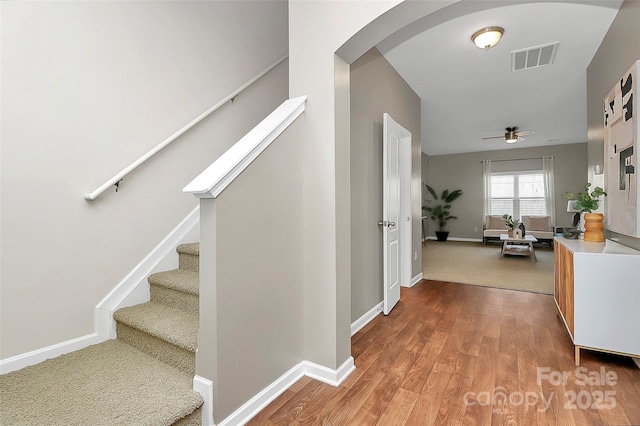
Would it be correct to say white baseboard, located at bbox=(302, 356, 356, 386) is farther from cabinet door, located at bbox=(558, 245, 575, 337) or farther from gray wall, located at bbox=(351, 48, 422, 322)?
cabinet door, located at bbox=(558, 245, 575, 337)

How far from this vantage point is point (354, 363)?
82.8 inches

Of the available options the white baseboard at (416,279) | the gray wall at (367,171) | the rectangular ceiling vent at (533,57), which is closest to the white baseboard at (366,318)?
the gray wall at (367,171)

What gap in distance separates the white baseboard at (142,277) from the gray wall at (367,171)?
1378 millimetres

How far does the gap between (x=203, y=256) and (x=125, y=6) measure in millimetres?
1879

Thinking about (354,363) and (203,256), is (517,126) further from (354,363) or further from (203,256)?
(203,256)

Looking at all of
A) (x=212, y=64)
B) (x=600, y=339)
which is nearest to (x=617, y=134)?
(x=600, y=339)

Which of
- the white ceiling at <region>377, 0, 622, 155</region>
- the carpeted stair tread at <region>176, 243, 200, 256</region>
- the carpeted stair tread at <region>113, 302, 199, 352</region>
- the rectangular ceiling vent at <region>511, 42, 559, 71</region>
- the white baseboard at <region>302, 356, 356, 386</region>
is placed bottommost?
the white baseboard at <region>302, 356, 356, 386</region>

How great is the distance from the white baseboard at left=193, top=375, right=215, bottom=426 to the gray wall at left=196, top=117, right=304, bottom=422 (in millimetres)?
26

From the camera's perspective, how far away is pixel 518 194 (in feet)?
27.6

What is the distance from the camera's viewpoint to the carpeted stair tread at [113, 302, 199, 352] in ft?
5.25

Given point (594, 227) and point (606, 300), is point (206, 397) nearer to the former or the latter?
point (606, 300)

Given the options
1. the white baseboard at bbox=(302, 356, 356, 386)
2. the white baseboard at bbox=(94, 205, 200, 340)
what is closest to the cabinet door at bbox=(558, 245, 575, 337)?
the white baseboard at bbox=(302, 356, 356, 386)

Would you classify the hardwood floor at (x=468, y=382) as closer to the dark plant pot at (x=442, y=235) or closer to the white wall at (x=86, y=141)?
the white wall at (x=86, y=141)

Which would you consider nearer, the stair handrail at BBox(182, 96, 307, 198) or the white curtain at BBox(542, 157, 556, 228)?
the stair handrail at BBox(182, 96, 307, 198)
